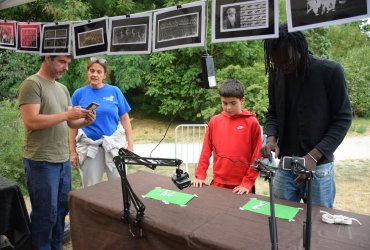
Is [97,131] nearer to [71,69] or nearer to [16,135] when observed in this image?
[16,135]

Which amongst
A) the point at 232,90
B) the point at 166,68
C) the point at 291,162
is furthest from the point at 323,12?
the point at 166,68

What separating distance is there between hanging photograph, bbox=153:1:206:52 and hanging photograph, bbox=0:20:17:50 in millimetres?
1454

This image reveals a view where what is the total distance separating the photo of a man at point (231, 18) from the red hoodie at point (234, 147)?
→ 2.55 ft

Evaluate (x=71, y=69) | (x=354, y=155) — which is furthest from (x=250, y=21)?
(x=71, y=69)

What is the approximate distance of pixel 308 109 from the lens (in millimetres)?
1872

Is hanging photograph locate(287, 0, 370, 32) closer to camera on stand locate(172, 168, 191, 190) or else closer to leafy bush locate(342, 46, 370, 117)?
camera on stand locate(172, 168, 191, 190)

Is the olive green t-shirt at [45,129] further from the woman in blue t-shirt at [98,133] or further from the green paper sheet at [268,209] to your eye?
the green paper sheet at [268,209]

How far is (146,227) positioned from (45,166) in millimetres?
1030

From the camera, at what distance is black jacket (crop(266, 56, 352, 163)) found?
1824 mm

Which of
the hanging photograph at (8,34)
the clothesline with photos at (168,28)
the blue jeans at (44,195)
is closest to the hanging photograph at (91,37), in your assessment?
the clothesline with photos at (168,28)

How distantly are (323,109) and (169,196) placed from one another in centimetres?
103

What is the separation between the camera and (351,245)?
1.36m

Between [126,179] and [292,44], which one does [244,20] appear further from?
[126,179]

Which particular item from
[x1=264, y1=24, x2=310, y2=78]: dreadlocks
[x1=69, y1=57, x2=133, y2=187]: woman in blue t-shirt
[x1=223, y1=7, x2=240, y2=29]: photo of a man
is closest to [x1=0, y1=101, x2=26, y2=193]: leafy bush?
[x1=69, y1=57, x2=133, y2=187]: woman in blue t-shirt
